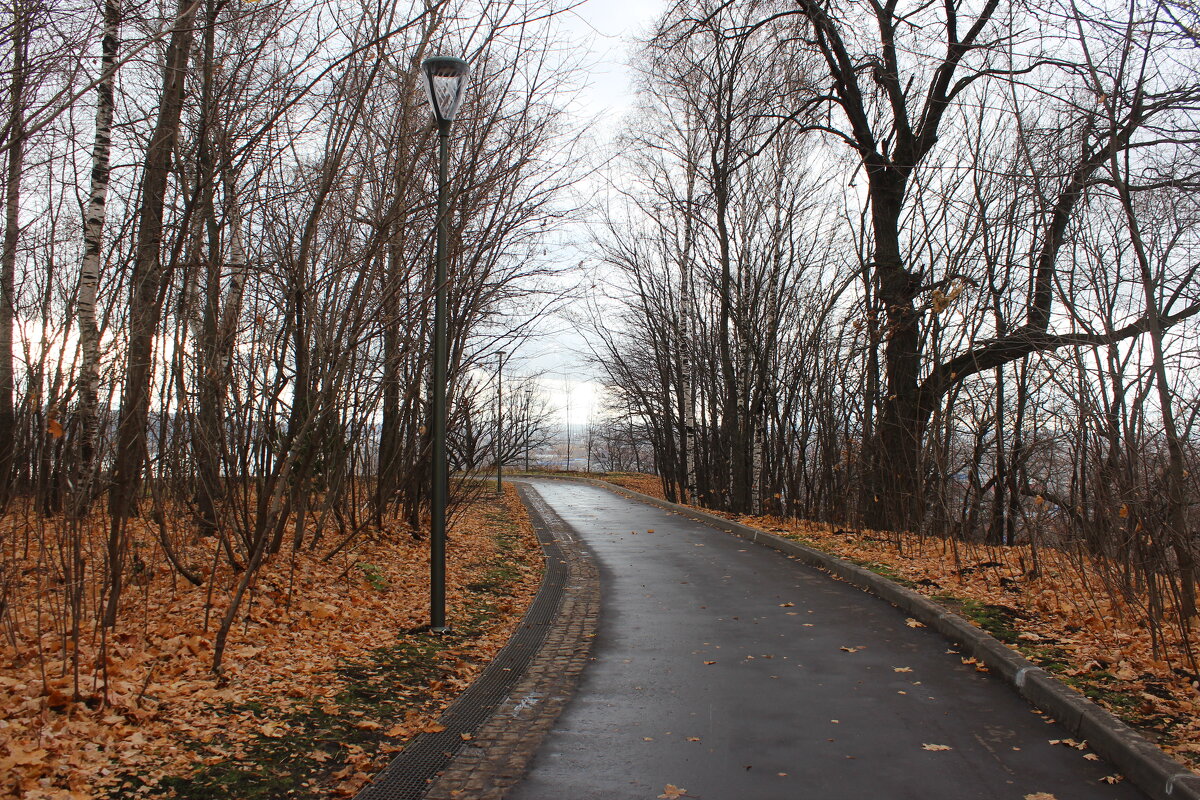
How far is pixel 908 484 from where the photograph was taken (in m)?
14.4

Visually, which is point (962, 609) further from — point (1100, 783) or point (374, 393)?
point (374, 393)

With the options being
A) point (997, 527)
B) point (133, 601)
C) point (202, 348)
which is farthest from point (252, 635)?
point (997, 527)

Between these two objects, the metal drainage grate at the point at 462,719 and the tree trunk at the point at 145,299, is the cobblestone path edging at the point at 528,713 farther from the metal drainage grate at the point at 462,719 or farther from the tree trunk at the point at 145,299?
the tree trunk at the point at 145,299

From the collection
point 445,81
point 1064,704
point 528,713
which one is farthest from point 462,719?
point 445,81

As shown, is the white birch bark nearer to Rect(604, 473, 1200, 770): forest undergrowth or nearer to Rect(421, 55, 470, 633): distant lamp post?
Rect(421, 55, 470, 633): distant lamp post

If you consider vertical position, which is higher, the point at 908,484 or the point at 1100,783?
the point at 908,484

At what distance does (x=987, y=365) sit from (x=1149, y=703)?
31.5 feet

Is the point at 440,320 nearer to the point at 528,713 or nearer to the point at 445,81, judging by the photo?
the point at 445,81

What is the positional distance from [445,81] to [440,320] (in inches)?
76.8

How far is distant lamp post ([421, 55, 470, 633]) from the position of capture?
676 cm

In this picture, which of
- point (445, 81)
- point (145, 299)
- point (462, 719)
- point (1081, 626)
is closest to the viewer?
point (462, 719)

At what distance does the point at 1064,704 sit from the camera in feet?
16.4

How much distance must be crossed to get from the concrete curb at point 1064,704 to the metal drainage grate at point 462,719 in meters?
3.44

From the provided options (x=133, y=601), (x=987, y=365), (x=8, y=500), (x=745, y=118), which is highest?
(x=745, y=118)
